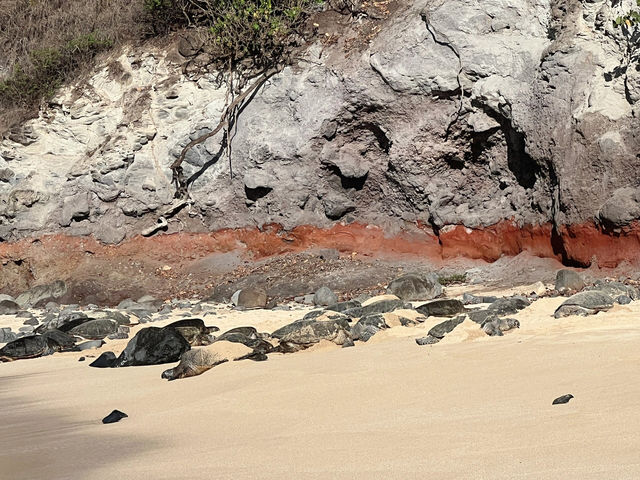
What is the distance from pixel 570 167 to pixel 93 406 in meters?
8.18

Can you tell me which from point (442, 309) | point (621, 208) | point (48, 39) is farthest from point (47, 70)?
point (442, 309)

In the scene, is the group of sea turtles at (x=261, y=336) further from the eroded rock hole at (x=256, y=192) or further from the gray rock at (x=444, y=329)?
the eroded rock hole at (x=256, y=192)

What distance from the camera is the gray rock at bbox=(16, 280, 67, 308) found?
12.3 meters

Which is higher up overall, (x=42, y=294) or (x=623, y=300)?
(x=42, y=294)

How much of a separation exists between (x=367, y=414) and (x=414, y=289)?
263 inches

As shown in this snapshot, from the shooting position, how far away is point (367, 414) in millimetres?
3096

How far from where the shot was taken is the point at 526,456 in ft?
7.03

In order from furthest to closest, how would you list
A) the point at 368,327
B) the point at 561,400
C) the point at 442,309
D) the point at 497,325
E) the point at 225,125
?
the point at 225,125 → the point at 442,309 → the point at 368,327 → the point at 497,325 → the point at 561,400

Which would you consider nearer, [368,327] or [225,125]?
[368,327]

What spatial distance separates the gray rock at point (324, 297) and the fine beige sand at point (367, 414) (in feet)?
15.3

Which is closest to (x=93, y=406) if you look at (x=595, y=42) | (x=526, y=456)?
(x=526, y=456)

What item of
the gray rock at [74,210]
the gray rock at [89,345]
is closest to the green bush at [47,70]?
the gray rock at [74,210]

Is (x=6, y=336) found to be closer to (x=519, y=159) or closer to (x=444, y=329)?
(x=444, y=329)

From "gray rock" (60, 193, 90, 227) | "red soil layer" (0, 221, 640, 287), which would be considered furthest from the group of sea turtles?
"gray rock" (60, 193, 90, 227)
